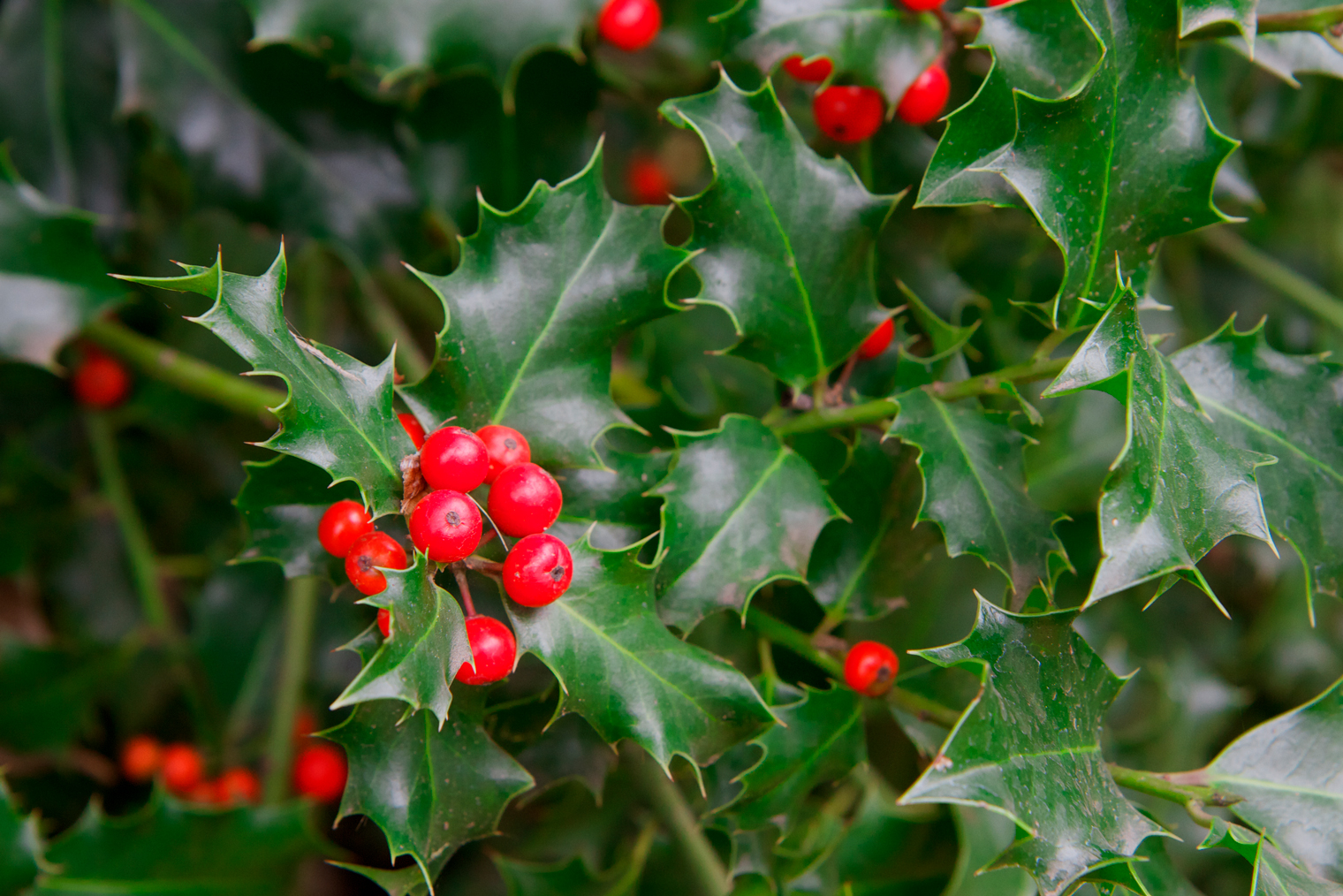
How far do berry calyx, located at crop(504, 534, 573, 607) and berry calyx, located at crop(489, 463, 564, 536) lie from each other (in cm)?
1

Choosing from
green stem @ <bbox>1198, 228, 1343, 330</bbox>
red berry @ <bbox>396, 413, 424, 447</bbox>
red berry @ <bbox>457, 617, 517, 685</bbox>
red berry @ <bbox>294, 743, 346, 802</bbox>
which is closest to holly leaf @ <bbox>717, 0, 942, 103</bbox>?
red berry @ <bbox>396, 413, 424, 447</bbox>

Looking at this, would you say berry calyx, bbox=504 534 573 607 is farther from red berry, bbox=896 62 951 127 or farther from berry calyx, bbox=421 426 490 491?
red berry, bbox=896 62 951 127

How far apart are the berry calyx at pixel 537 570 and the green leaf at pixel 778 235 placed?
0.75ft

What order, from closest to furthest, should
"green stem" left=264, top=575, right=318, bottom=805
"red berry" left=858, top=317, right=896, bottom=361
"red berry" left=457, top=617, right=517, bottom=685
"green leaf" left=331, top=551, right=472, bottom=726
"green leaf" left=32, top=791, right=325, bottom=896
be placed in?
"green leaf" left=331, top=551, right=472, bottom=726 → "red berry" left=457, top=617, right=517, bottom=685 → "red berry" left=858, top=317, right=896, bottom=361 → "green leaf" left=32, top=791, right=325, bottom=896 → "green stem" left=264, top=575, right=318, bottom=805

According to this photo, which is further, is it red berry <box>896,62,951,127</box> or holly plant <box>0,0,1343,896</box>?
red berry <box>896,62,951,127</box>

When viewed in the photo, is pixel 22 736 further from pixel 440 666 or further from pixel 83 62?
pixel 440 666

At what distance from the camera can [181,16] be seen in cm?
110

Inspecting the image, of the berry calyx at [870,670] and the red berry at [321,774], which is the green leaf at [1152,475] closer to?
the berry calyx at [870,670]

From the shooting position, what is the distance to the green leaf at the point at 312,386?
52 centimetres

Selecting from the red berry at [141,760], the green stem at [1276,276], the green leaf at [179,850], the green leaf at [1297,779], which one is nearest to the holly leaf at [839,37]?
the green leaf at [1297,779]

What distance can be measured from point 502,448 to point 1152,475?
43 cm

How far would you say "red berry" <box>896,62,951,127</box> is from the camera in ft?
2.86

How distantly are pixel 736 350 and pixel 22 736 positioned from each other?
117cm

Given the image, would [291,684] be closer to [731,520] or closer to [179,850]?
[179,850]
